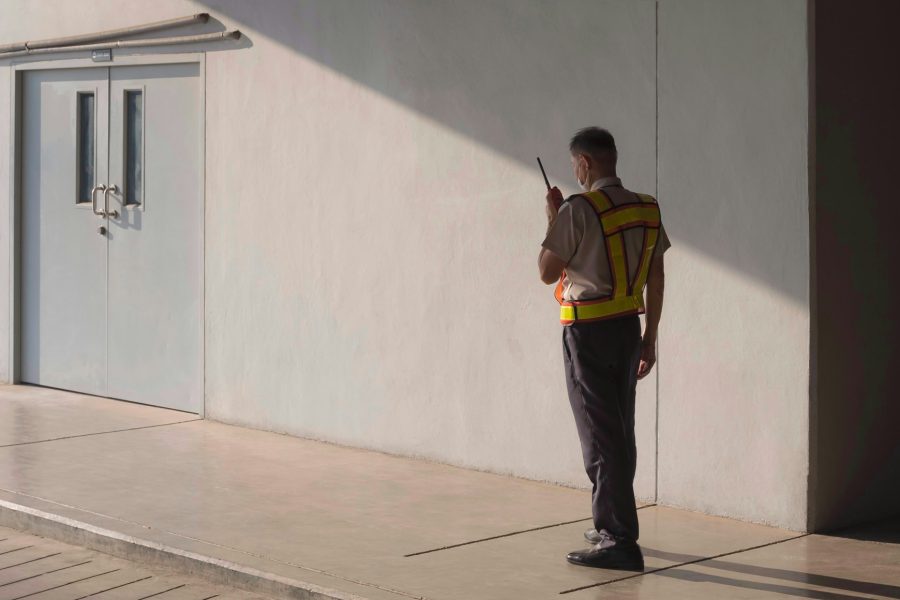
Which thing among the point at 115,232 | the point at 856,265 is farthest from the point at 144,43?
the point at 856,265

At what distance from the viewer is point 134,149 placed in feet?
32.4

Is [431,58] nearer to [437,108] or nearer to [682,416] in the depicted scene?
[437,108]

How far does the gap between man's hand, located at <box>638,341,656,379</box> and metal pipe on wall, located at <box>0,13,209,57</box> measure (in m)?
A: 4.61

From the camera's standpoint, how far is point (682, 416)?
6.70 meters

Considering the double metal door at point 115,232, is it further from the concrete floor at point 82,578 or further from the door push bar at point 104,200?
the concrete floor at point 82,578

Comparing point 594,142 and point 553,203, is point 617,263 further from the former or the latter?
point 594,142

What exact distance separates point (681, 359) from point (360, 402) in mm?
2319

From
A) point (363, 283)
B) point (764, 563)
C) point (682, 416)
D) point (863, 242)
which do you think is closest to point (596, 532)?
point (764, 563)

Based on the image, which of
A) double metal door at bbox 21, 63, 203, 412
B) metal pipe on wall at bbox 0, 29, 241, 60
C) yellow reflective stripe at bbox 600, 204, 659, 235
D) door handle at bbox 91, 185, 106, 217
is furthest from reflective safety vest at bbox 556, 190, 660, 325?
door handle at bbox 91, 185, 106, 217

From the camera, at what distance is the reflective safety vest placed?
5.47 metres

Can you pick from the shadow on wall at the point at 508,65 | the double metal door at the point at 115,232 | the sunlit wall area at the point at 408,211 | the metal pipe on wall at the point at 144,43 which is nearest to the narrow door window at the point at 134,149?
the double metal door at the point at 115,232

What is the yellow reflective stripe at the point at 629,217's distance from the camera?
17.9 ft

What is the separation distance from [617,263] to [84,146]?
5.91 meters

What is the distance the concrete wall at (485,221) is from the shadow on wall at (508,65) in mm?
13
